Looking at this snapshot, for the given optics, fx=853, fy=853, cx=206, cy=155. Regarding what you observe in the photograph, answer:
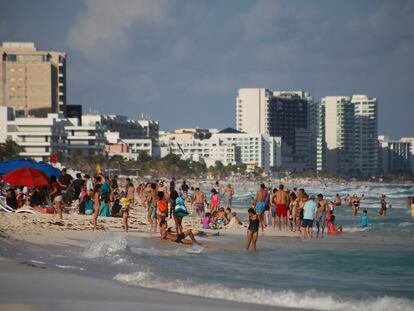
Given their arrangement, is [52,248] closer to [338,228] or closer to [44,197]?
[44,197]

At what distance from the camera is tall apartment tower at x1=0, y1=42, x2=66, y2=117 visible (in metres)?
127

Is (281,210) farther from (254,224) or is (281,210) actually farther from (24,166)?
(24,166)

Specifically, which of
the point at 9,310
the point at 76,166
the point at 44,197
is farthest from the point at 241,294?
the point at 76,166

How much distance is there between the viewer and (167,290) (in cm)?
1180

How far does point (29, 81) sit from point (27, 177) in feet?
353

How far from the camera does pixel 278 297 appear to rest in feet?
38.1

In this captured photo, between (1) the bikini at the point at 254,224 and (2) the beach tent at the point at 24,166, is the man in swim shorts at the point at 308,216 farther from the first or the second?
(2) the beach tent at the point at 24,166

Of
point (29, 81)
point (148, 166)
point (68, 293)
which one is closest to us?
point (68, 293)

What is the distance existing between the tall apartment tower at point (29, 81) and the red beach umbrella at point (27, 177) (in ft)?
339

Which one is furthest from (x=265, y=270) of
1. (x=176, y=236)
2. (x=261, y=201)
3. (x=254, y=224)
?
(x=261, y=201)

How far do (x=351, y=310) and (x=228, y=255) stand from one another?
22.9 feet

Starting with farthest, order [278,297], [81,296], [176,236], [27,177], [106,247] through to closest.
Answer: [27,177], [176,236], [106,247], [278,297], [81,296]

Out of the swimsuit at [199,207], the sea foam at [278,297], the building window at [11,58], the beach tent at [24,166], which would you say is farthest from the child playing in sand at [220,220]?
the building window at [11,58]

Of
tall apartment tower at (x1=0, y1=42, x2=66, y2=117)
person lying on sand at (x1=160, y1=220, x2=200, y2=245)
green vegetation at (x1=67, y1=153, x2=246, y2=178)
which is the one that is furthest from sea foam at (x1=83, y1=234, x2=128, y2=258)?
tall apartment tower at (x1=0, y1=42, x2=66, y2=117)
